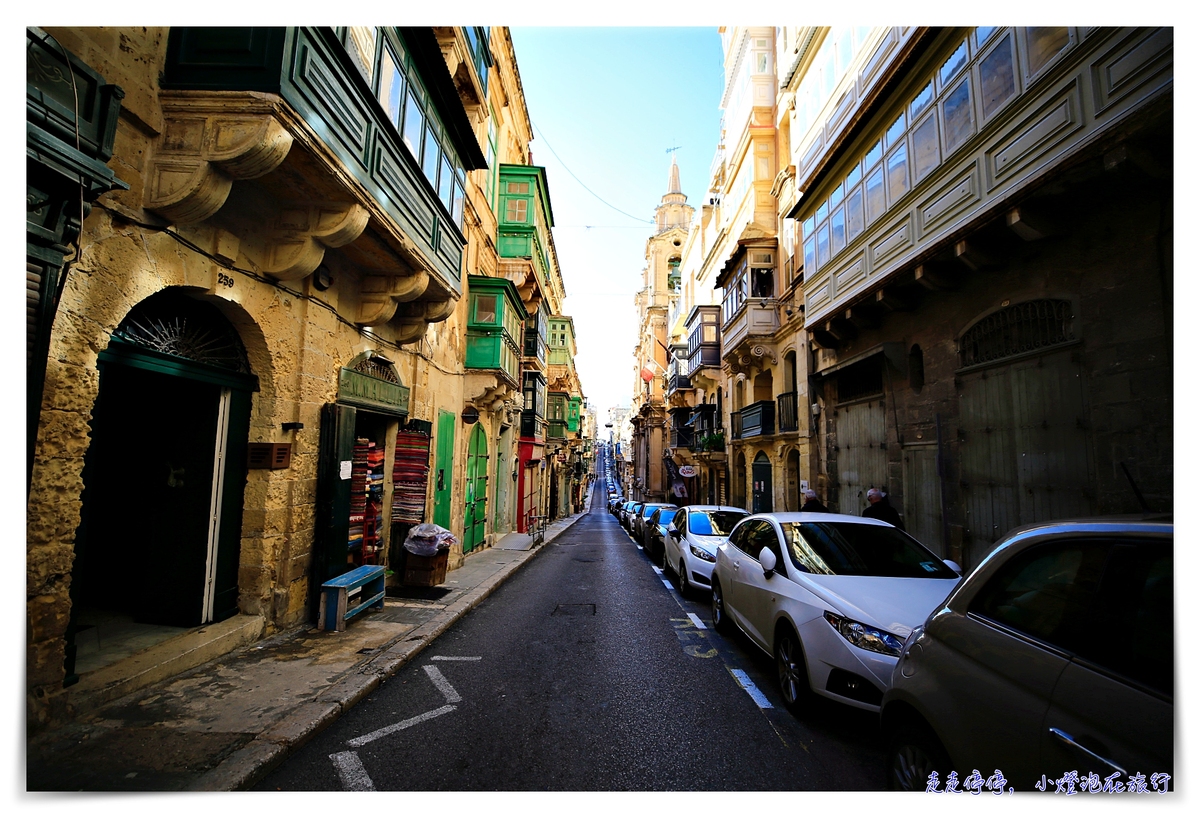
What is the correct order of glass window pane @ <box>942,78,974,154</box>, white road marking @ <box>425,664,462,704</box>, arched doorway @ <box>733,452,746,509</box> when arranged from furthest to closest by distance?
arched doorway @ <box>733,452,746,509</box>, glass window pane @ <box>942,78,974,154</box>, white road marking @ <box>425,664,462,704</box>

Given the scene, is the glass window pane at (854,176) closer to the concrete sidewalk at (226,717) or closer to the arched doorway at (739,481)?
the concrete sidewalk at (226,717)

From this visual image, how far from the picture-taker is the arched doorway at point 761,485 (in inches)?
722

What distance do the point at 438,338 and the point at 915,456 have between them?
9911mm

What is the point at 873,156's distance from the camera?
1023cm

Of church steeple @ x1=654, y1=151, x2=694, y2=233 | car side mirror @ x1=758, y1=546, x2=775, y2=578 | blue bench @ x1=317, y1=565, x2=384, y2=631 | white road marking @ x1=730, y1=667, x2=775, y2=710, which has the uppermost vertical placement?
church steeple @ x1=654, y1=151, x2=694, y2=233

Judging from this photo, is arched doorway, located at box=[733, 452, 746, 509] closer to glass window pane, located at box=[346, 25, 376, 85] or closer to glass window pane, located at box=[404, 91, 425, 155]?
glass window pane, located at box=[404, 91, 425, 155]

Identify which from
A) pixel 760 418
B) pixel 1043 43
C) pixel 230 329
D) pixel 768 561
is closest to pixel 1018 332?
pixel 1043 43

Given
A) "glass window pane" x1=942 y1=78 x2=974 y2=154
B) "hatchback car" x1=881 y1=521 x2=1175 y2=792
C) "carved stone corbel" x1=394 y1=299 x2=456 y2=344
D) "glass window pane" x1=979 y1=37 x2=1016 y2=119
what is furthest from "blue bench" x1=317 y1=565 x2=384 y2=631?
"glass window pane" x1=979 y1=37 x2=1016 y2=119

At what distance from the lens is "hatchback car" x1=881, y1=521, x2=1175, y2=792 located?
176cm

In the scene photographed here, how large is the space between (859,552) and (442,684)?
411 cm

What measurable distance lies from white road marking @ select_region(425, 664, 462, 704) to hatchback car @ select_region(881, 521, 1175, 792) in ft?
10.9

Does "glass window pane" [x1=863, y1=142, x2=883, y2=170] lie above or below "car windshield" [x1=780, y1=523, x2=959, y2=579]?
above

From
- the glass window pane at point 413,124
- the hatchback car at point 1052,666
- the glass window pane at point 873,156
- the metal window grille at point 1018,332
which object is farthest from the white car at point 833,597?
the glass window pane at point 873,156

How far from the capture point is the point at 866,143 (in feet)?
34.5
